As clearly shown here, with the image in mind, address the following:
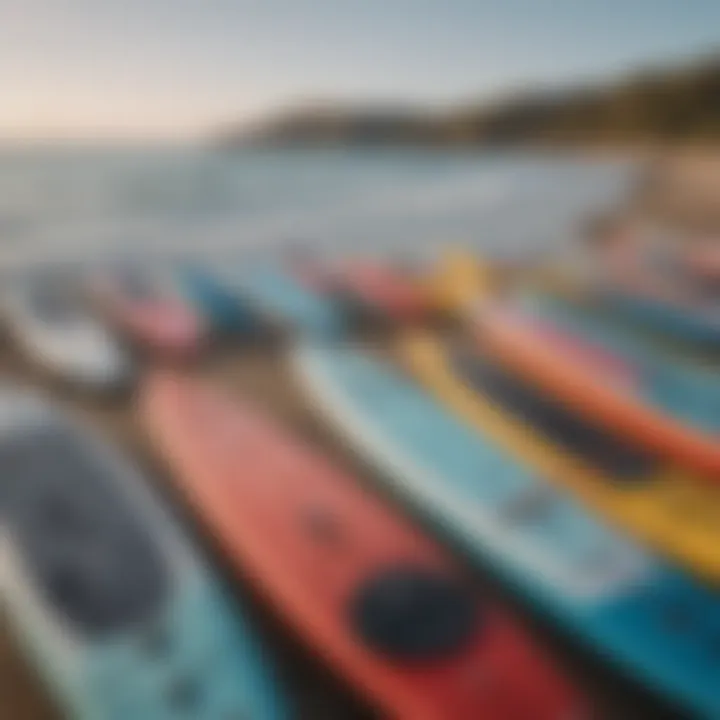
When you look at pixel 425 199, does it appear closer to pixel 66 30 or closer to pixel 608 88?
pixel 608 88

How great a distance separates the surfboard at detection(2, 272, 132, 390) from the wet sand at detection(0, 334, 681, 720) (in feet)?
0.05

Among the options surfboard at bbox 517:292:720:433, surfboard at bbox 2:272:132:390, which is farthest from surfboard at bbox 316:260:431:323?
surfboard at bbox 2:272:132:390

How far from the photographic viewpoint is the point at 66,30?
2.97ft

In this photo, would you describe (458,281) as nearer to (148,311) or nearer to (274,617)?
(148,311)

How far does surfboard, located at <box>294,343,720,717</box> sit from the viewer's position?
731 mm

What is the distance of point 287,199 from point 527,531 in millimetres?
414

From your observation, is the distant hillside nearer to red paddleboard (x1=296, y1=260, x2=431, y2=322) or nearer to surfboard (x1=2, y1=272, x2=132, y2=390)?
red paddleboard (x1=296, y1=260, x2=431, y2=322)

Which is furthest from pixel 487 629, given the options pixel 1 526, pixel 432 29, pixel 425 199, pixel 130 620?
pixel 432 29

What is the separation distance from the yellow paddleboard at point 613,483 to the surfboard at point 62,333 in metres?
0.28

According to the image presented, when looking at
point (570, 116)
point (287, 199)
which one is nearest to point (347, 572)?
point (287, 199)

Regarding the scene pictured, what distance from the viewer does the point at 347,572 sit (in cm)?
77

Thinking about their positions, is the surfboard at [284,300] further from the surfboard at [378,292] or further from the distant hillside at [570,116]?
the distant hillside at [570,116]

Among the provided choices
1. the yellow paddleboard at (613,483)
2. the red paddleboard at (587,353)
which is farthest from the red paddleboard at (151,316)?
the red paddleboard at (587,353)

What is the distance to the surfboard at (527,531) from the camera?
731mm
